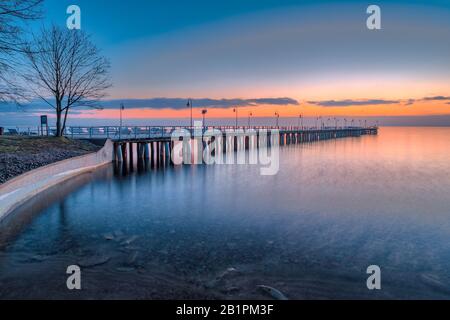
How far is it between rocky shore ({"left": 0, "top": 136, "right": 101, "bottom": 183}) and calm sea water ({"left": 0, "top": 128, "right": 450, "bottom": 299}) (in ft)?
5.60

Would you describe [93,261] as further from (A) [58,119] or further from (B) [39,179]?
(A) [58,119]

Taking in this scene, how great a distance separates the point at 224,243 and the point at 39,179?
10131 mm

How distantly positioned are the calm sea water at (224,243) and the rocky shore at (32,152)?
1.71m

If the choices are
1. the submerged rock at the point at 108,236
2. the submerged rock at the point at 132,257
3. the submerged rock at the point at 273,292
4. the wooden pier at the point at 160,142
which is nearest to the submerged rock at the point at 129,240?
the submerged rock at the point at 108,236

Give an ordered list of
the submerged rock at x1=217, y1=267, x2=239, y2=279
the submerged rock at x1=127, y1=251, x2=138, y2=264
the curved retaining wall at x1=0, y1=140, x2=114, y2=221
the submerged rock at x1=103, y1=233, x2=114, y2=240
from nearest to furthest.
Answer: the submerged rock at x1=217, y1=267, x2=239, y2=279, the submerged rock at x1=127, y1=251, x2=138, y2=264, the submerged rock at x1=103, y1=233, x2=114, y2=240, the curved retaining wall at x1=0, y1=140, x2=114, y2=221

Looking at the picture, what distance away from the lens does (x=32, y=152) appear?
63.5 feet

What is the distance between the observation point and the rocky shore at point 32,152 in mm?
13980

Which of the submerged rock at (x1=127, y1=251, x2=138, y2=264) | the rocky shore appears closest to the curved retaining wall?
the rocky shore

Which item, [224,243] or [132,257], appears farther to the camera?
[224,243]

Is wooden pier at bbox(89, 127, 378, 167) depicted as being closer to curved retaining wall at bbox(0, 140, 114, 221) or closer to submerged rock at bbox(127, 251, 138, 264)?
curved retaining wall at bbox(0, 140, 114, 221)

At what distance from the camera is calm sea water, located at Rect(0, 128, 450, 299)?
21.3ft

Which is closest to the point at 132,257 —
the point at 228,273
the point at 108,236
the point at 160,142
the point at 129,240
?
the point at 129,240

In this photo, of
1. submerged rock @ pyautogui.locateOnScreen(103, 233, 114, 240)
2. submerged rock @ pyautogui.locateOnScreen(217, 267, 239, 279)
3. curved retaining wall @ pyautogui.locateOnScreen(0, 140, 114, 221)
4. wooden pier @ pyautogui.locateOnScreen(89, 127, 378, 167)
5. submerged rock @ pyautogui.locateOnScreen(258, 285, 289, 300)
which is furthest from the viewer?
wooden pier @ pyautogui.locateOnScreen(89, 127, 378, 167)
